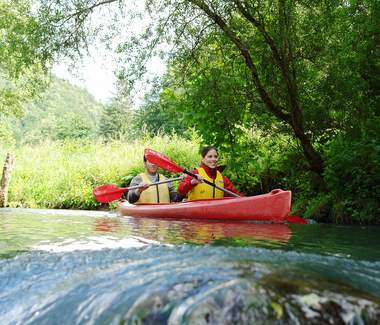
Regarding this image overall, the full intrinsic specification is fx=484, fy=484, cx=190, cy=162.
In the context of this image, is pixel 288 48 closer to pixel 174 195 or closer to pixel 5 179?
pixel 174 195

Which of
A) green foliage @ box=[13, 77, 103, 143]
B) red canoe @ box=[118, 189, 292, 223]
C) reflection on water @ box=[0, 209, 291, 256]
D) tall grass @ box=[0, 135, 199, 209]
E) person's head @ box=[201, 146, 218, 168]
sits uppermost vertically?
green foliage @ box=[13, 77, 103, 143]

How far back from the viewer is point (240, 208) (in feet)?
19.6

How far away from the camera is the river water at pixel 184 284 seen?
1.85 metres

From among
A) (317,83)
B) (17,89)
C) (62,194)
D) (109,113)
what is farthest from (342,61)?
(109,113)

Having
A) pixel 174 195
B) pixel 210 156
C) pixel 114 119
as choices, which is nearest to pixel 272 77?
pixel 210 156

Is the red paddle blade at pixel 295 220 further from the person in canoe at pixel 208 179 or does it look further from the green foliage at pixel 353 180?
the person in canoe at pixel 208 179

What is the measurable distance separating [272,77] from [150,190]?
246 cm

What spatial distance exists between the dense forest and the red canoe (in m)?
1.16

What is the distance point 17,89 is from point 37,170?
18.7 feet

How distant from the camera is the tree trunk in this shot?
1056 cm

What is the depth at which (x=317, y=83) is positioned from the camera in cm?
664

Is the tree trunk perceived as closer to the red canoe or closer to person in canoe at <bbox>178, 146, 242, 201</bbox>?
person in canoe at <bbox>178, 146, 242, 201</bbox>

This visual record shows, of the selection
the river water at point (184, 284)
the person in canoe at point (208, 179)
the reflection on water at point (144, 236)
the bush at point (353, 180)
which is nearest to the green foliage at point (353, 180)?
the bush at point (353, 180)

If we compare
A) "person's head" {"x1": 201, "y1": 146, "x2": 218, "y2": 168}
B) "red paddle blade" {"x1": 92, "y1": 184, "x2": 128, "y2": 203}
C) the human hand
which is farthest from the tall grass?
"person's head" {"x1": 201, "y1": 146, "x2": 218, "y2": 168}
